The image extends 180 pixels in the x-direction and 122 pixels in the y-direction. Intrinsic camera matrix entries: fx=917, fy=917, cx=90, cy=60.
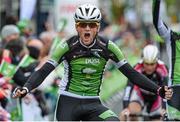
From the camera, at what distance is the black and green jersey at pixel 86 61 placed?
12570 millimetres

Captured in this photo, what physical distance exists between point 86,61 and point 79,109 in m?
0.67

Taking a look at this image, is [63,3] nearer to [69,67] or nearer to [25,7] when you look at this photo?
[25,7]

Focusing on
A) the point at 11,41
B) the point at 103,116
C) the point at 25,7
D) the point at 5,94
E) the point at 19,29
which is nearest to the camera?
the point at 103,116

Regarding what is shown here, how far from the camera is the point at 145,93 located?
1642cm

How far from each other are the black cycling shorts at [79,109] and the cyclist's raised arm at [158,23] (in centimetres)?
154

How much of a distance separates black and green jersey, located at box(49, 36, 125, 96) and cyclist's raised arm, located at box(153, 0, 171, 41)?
958 millimetres

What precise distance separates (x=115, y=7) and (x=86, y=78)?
97.8ft

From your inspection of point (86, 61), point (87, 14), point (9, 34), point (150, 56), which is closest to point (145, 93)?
point (150, 56)

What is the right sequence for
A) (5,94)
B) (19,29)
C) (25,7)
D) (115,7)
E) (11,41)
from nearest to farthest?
(5,94), (11,41), (19,29), (25,7), (115,7)

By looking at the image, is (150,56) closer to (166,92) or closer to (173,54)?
(173,54)

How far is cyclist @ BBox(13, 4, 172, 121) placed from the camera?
41.0ft

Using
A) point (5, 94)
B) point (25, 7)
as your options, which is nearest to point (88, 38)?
point (5, 94)

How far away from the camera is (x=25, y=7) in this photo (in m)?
21.4

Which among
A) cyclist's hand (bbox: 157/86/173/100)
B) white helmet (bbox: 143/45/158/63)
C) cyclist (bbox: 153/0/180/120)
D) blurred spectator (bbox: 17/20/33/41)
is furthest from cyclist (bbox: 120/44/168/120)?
blurred spectator (bbox: 17/20/33/41)
